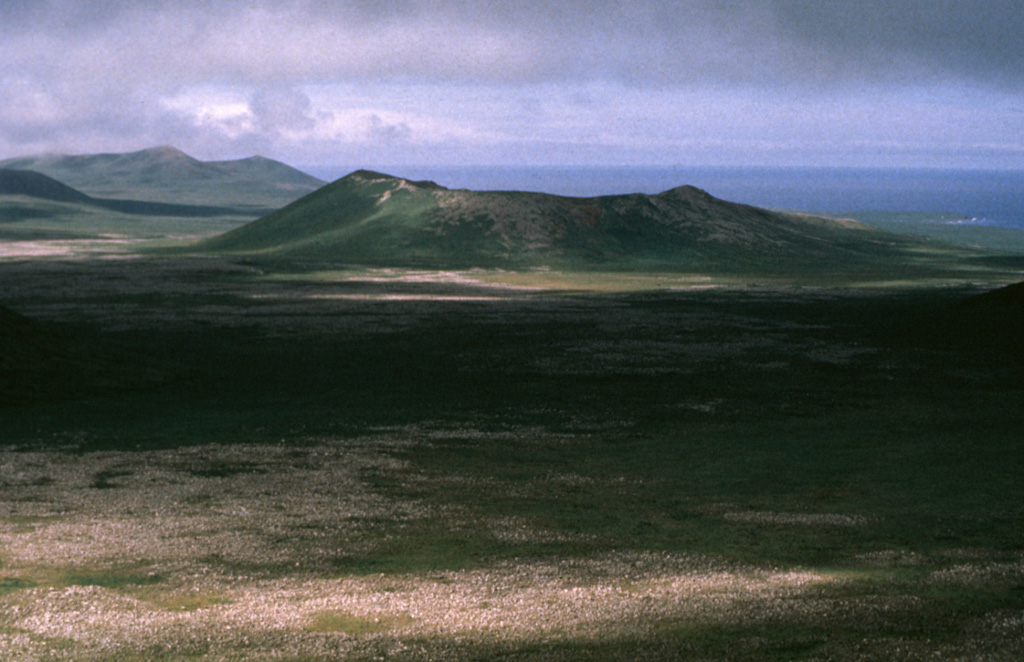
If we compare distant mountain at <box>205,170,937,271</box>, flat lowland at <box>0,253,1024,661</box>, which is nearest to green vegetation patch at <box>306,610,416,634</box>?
flat lowland at <box>0,253,1024,661</box>

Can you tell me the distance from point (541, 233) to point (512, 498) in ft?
461

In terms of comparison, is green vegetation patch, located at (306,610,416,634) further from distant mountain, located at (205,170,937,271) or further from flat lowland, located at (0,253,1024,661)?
distant mountain, located at (205,170,937,271)

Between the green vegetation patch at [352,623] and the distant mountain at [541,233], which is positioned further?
the distant mountain at [541,233]

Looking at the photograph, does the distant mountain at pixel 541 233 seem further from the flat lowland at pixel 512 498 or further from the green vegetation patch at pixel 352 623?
the green vegetation patch at pixel 352 623

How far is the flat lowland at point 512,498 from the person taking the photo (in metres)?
13.9

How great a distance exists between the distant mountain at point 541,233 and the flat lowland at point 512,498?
93549 millimetres

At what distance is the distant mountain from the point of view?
15388 cm

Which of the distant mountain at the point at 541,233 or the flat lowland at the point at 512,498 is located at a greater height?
the distant mountain at the point at 541,233

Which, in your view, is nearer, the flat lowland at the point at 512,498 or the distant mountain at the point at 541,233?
the flat lowland at the point at 512,498

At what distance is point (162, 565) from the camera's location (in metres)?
17.6

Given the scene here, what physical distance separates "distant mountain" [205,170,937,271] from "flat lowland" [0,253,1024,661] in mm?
93549

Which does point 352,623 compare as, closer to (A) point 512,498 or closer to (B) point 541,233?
(A) point 512,498

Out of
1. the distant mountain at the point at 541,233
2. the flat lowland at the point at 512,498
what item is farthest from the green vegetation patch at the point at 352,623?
the distant mountain at the point at 541,233

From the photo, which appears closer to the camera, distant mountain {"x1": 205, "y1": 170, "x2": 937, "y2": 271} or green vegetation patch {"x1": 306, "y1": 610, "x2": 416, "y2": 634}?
green vegetation patch {"x1": 306, "y1": 610, "x2": 416, "y2": 634}
